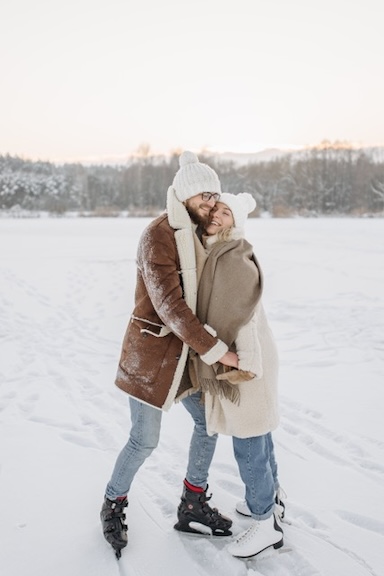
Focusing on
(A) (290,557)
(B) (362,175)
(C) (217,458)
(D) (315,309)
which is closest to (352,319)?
(D) (315,309)

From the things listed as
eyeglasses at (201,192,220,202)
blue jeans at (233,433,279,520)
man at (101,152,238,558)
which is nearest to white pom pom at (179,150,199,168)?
man at (101,152,238,558)

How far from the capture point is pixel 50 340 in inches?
253

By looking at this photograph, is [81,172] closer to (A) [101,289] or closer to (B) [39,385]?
(A) [101,289]

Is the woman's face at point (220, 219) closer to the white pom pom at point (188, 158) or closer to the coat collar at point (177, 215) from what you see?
the coat collar at point (177, 215)

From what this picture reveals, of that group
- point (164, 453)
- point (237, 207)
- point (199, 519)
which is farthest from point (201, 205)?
point (164, 453)

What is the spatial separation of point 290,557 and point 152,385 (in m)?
1.04

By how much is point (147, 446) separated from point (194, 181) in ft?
4.07

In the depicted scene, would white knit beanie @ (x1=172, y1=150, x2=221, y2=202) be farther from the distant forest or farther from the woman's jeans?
the distant forest

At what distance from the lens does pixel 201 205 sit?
237cm

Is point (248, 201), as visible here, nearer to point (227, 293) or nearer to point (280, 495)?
point (227, 293)

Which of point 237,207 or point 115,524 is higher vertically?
point 237,207

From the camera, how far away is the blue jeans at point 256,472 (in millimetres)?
2406

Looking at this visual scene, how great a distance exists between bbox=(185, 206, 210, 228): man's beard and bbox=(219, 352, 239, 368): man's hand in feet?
1.97

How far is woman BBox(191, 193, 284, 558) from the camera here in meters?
2.27
